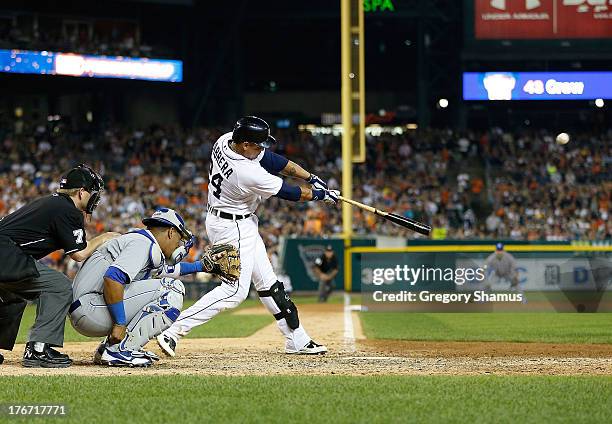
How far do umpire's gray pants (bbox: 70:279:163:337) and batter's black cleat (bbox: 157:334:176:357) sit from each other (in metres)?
0.69

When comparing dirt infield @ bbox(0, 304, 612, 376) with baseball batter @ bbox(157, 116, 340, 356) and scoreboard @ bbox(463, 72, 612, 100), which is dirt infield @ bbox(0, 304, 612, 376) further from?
scoreboard @ bbox(463, 72, 612, 100)

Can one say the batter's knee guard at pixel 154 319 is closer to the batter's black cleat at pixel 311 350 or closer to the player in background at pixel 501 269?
the batter's black cleat at pixel 311 350

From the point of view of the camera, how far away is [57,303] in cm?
705

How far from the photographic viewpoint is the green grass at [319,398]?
5199mm

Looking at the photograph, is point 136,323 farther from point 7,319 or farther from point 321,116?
point 321,116

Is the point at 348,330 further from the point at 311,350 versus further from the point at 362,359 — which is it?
the point at 362,359

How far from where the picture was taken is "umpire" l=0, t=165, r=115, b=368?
6910mm

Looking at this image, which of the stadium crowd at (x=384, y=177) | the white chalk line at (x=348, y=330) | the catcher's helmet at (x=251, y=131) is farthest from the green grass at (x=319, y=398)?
the stadium crowd at (x=384, y=177)

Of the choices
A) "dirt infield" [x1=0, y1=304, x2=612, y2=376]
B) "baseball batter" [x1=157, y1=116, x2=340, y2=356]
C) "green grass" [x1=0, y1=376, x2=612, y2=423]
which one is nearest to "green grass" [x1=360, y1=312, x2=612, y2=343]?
"dirt infield" [x1=0, y1=304, x2=612, y2=376]

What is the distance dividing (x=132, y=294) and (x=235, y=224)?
4.08 ft

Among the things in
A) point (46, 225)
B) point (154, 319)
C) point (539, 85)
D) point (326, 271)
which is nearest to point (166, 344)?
point (154, 319)

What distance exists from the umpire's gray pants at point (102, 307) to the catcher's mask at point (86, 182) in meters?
0.61

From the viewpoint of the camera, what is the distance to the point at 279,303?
841 centimetres

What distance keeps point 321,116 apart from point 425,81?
463cm
